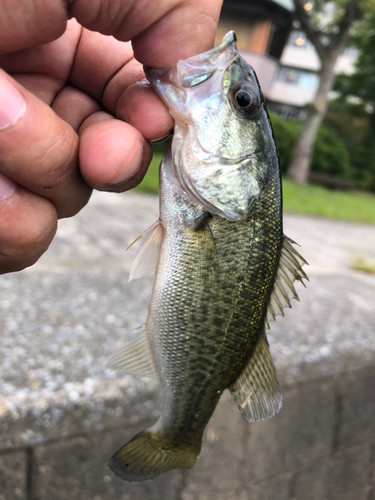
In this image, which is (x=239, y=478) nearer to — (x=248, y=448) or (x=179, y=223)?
(x=248, y=448)

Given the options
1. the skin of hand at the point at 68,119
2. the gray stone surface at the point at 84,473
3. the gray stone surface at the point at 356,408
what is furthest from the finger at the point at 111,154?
the gray stone surface at the point at 356,408

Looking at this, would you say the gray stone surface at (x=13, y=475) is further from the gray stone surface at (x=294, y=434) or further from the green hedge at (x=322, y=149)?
the green hedge at (x=322, y=149)

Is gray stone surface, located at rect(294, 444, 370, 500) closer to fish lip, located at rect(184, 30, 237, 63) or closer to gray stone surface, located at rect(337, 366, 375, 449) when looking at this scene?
gray stone surface, located at rect(337, 366, 375, 449)

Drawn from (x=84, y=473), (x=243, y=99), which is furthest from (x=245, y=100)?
(x=84, y=473)

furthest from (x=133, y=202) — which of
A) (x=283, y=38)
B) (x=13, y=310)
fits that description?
(x=283, y=38)

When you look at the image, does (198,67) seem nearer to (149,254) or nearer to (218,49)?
(218,49)

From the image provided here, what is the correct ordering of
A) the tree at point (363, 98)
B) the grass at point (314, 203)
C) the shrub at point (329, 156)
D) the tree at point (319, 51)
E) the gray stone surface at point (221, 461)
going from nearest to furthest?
the gray stone surface at point (221, 461)
the grass at point (314, 203)
the tree at point (319, 51)
the shrub at point (329, 156)
the tree at point (363, 98)
